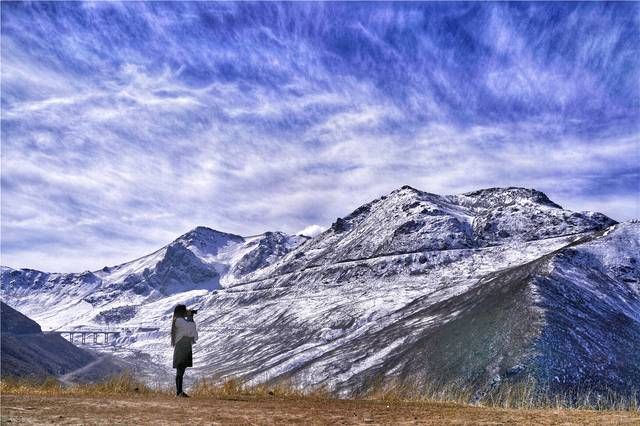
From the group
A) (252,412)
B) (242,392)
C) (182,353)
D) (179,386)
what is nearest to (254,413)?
(252,412)

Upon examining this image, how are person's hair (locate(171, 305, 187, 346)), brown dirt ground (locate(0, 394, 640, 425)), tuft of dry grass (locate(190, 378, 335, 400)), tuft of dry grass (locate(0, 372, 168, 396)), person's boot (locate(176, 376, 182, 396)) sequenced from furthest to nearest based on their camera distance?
person's hair (locate(171, 305, 187, 346)) < tuft of dry grass (locate(190, 378, 335, 400)) < person's boot (locate(176, 376, 182, 396)) < tuft of dry grass (locate(0, 372, 168, 396)) < brown dirt ground (locate(0, 394, 640, 425))

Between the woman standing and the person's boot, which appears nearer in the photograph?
the person's boot

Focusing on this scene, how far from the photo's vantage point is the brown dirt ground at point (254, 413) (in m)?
11.0

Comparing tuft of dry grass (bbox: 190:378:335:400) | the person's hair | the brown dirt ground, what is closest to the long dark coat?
the person's hair

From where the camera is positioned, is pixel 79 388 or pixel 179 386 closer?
pixel 179 386

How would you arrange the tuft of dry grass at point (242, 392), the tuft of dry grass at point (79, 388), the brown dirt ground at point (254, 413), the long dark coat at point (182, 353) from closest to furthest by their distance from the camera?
the brown dirt ground at point (254, 413) → the tuft of dry grass at point (79, 388) → the tuft of dry grass at point (242, 392) → the long dark coat at point (182, 353)

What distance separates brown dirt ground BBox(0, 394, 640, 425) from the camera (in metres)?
11.0

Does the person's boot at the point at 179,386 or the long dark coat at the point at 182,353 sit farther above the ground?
the long dark coat at the point at 182,353

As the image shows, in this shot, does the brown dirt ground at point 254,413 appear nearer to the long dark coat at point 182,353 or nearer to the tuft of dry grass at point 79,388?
the tuft of dry grass at point 79,388

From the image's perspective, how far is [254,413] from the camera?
12.1 metres

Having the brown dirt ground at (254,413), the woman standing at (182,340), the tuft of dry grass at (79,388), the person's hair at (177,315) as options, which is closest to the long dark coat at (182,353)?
the woman standing at (182,340)

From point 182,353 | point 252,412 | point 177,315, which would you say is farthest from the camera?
point 177,315

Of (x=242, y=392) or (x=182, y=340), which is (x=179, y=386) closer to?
(x=182, y=340)

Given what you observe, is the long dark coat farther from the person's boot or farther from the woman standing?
the person's boot
